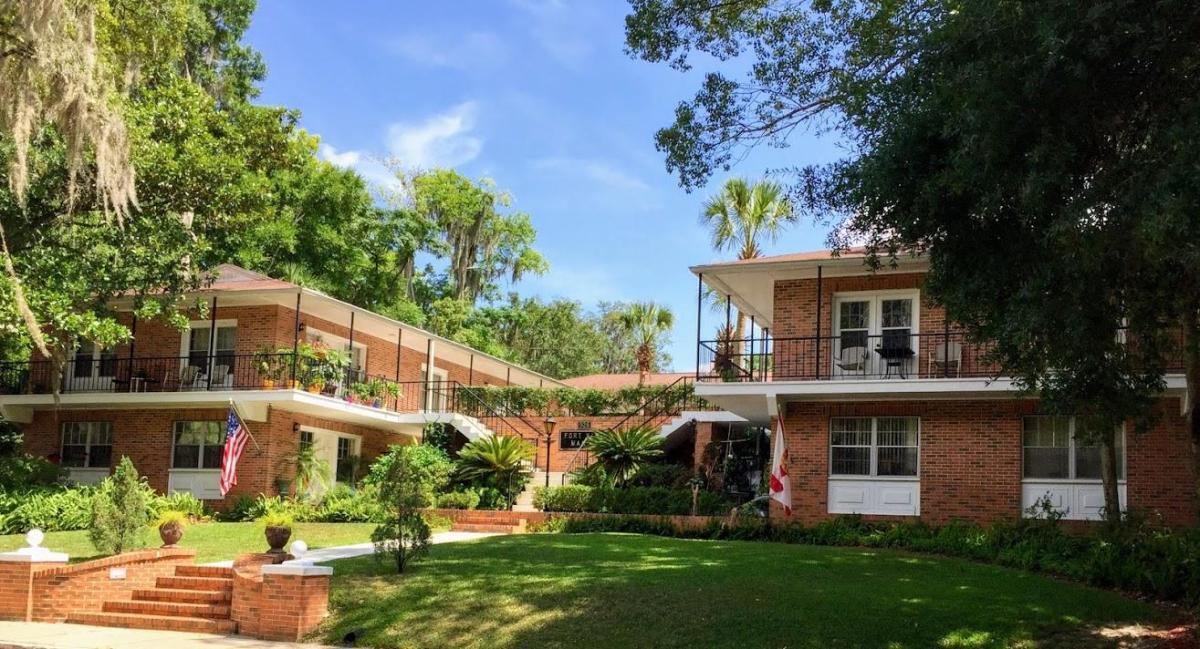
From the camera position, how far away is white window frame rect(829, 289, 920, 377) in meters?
22.5

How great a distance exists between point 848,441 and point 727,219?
53.3ft

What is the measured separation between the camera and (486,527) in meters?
23.0

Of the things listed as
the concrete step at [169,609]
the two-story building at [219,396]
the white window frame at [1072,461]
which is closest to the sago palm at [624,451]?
the two-story building at [219,396]

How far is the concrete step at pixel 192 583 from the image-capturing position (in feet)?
48.5

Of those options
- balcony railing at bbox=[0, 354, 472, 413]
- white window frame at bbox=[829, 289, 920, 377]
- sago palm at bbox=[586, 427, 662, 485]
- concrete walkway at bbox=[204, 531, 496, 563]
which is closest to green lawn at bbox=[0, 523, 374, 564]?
concrete walkway at bbox=[204, 531, 496, 563]

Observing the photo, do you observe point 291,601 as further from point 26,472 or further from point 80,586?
point 26,472

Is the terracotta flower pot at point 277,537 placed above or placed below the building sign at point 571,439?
below

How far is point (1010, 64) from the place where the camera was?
952 centimetres

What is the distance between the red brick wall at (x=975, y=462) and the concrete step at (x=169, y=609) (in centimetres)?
1190

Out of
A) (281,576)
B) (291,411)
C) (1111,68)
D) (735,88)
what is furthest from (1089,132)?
(291,411)

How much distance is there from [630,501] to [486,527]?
301cm

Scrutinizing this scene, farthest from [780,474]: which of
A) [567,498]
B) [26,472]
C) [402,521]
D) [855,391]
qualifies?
[26,472]

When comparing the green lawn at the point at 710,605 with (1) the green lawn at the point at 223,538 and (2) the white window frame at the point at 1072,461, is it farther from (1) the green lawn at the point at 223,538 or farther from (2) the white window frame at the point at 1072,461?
(2) the white window frame at the point at 1072,461

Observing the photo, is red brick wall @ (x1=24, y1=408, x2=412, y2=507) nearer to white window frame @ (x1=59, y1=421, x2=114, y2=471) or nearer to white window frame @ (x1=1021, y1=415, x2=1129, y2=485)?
white window frame @ (x1=59, y1=421, x2=114, y2=471)
